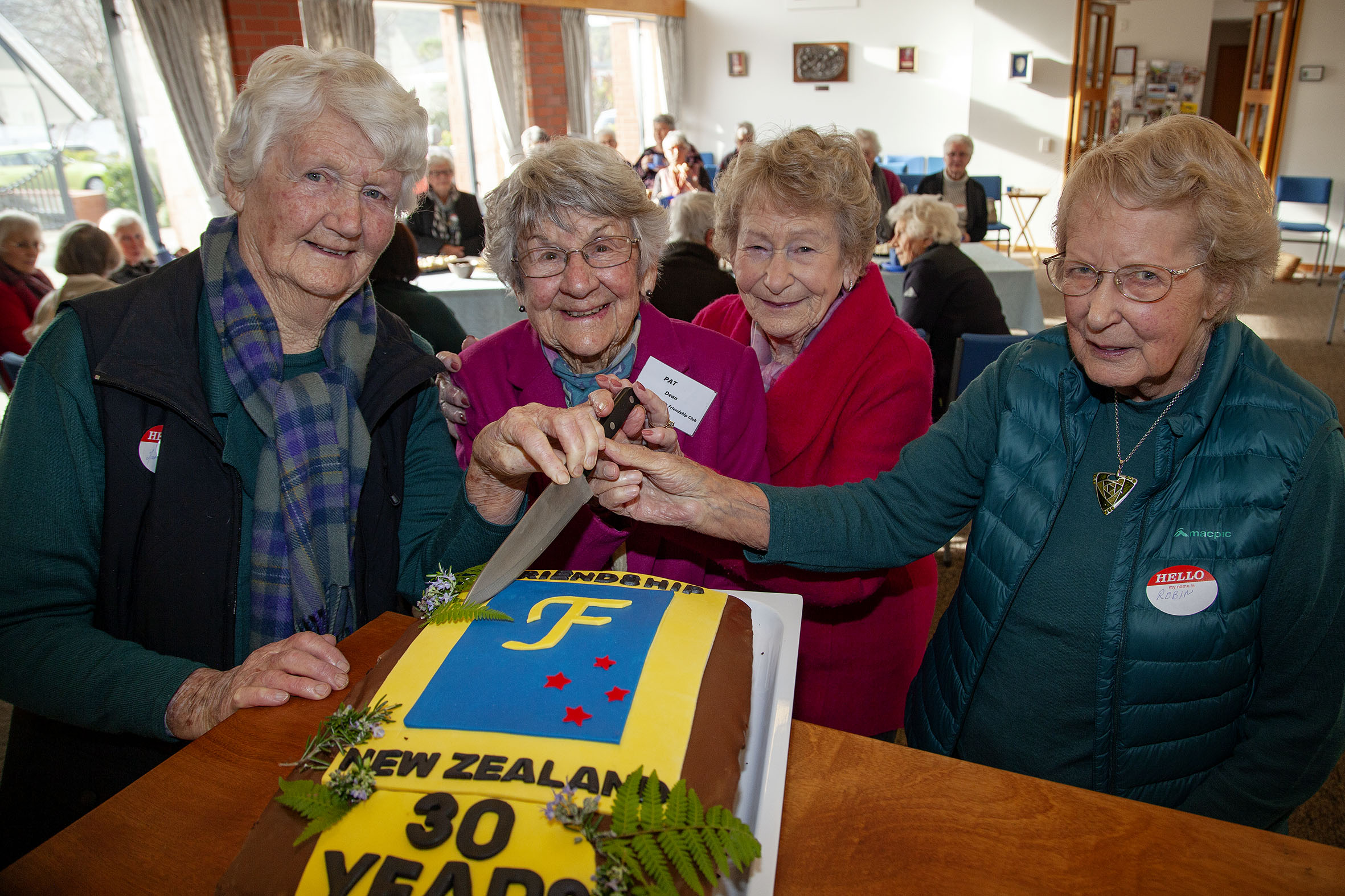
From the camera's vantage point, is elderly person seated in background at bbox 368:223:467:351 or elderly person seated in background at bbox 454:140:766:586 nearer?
elderly person seated in background at bbox 454:140:766:586

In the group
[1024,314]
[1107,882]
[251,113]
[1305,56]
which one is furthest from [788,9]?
[1107,882]

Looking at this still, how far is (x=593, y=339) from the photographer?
172cm

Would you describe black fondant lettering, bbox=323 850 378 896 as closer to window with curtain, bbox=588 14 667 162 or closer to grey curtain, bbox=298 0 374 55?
grey curtain, bbox=298 0 374 55

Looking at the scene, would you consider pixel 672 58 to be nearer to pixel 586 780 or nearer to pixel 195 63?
pixel 195 63

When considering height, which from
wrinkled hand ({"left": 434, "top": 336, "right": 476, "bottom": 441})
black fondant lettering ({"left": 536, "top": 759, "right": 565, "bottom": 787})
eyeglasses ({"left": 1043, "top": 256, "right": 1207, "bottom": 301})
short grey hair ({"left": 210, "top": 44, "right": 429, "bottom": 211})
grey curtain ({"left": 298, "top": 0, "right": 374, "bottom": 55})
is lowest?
black fondant lettering ({"left": 536, "top": 759, "right": 565, "bottom": 787})

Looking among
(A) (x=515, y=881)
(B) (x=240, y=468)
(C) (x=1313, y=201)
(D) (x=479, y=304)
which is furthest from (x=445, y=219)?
(C) (x=1313, y=201)

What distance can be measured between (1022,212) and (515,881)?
574 inches

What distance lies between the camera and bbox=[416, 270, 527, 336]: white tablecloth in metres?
5.45

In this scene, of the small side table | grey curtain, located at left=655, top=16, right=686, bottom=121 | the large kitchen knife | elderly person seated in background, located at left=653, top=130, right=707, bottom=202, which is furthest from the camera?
grey curtain, located at left=655, top=16, right=686, bottom=121

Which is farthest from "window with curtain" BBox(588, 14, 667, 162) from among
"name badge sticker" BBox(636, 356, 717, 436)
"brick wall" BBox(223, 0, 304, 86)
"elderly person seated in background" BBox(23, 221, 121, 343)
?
"name badge sticker" BBox(636, 356, 717, 436)

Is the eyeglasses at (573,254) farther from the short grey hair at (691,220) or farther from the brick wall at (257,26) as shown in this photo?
the brick wall at (257,26)

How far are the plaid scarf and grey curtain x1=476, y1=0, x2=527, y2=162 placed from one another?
35.7 feet

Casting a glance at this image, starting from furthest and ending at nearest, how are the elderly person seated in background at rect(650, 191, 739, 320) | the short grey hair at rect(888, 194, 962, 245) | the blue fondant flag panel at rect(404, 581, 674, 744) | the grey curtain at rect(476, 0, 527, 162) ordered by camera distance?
the grey curtain at rect(476, 0, 527, 162)
the short grey hair at rect(888, 194, 962, 245)
the elderly person seated in background at rect(650, 191, 739, 320)
the blue fondant flag panel at rect(404, 581, 674, 744)

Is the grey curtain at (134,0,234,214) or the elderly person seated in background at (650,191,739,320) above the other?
the grey curtain at (134,0,234,214)
